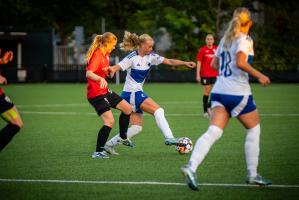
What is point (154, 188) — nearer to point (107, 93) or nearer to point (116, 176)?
point (116, 176)

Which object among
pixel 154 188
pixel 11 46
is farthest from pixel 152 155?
pixel 11 46

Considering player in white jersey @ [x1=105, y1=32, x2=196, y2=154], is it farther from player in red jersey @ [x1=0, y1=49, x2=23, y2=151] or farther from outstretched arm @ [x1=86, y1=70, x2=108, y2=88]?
player in red jersey @ [x1=0, y1=49, x2=23, y2=151]

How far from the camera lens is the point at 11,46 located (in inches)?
2127

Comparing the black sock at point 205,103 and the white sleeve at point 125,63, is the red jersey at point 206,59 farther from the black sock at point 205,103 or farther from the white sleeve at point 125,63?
the white sleeve at point 125,63

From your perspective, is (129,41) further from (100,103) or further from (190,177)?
(190,177)

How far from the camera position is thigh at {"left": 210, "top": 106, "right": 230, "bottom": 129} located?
9039 mm

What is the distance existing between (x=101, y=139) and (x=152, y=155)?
86cm

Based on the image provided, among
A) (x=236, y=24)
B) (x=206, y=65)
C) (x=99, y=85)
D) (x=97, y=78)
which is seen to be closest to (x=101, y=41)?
(x=99, y=85)

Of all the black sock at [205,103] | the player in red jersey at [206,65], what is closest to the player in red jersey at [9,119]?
the black sock at [205,103]

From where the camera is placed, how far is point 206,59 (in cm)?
2255

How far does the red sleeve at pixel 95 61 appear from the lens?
12.1 meters

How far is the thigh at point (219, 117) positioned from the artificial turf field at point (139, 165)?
76cm

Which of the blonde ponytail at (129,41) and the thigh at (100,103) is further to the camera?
the blonde ponytail at (129,41)

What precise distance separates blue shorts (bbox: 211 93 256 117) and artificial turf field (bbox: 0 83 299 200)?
0.90m
